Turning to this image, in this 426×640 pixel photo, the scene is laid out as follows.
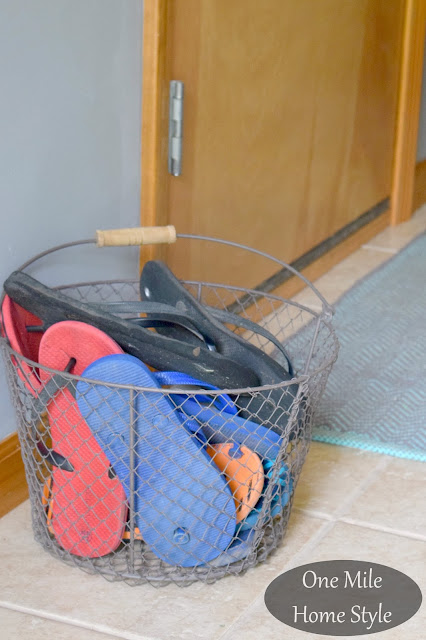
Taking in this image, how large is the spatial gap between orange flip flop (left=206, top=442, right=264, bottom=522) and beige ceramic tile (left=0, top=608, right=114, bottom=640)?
0.21m

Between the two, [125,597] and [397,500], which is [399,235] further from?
[125,597]

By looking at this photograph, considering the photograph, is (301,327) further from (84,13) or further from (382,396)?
(84,13)

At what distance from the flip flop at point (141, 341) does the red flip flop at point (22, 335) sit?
0.03m

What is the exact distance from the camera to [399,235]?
7.81 feet

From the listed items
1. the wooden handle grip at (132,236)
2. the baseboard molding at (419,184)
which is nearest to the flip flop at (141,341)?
the wooden handle grip at (132,236)

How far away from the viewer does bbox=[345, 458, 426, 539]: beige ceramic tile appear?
1.16 m

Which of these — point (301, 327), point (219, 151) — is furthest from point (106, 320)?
point (301, 327)

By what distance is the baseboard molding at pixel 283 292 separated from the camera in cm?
116

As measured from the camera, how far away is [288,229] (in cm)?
189

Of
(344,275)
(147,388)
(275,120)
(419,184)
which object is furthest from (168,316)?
(419,184)

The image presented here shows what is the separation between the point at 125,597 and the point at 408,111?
175cm

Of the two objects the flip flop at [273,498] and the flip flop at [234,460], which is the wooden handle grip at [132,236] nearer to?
the flip flop at [234,460]

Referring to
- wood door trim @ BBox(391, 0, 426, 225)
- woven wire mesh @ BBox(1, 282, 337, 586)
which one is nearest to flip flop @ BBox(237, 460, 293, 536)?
woven wire mesh @ BBox(1, 282, 337, 586)

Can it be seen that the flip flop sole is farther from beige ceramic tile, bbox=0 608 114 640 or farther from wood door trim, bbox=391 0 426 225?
wood door trim, bbox=391 0 426 225
